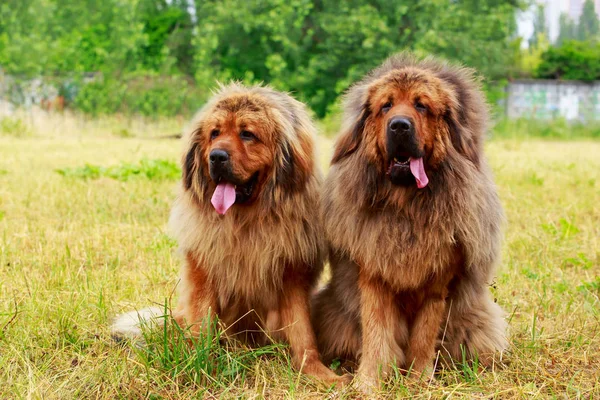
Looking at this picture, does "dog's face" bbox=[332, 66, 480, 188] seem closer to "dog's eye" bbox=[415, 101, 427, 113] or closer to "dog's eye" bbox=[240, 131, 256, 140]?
"dog's eye" bbox=[415, 101, 427, 113]

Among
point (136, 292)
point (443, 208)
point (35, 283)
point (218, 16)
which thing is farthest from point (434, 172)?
point (218, 16)

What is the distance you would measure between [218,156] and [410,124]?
100cm

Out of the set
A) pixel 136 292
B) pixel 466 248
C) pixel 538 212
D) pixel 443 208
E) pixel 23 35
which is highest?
pixel 23 35

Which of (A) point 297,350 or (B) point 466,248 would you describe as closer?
(B) point 466,248

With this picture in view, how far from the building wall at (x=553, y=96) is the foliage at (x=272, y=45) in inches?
50.6

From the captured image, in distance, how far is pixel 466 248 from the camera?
10.4ft

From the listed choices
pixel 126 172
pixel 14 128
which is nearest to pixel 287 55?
pixel 14 128

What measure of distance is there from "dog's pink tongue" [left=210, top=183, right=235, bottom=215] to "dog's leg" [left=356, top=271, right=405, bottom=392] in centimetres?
80

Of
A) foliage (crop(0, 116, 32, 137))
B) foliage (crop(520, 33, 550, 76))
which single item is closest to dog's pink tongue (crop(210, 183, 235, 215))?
foliage (crop(0, 116, 32, 137))

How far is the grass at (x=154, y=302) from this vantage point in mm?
3000

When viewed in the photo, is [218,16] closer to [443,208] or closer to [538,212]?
[538,212]

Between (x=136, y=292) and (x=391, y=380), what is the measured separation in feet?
6.32

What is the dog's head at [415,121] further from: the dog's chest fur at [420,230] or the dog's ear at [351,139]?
the dog's chest fur at [420,230]

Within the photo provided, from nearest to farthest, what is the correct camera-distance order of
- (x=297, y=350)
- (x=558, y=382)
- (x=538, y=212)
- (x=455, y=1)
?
(x=558, y=382)
(x=297, y=350)
(x=538, y=212)
(x=455, y=1)
